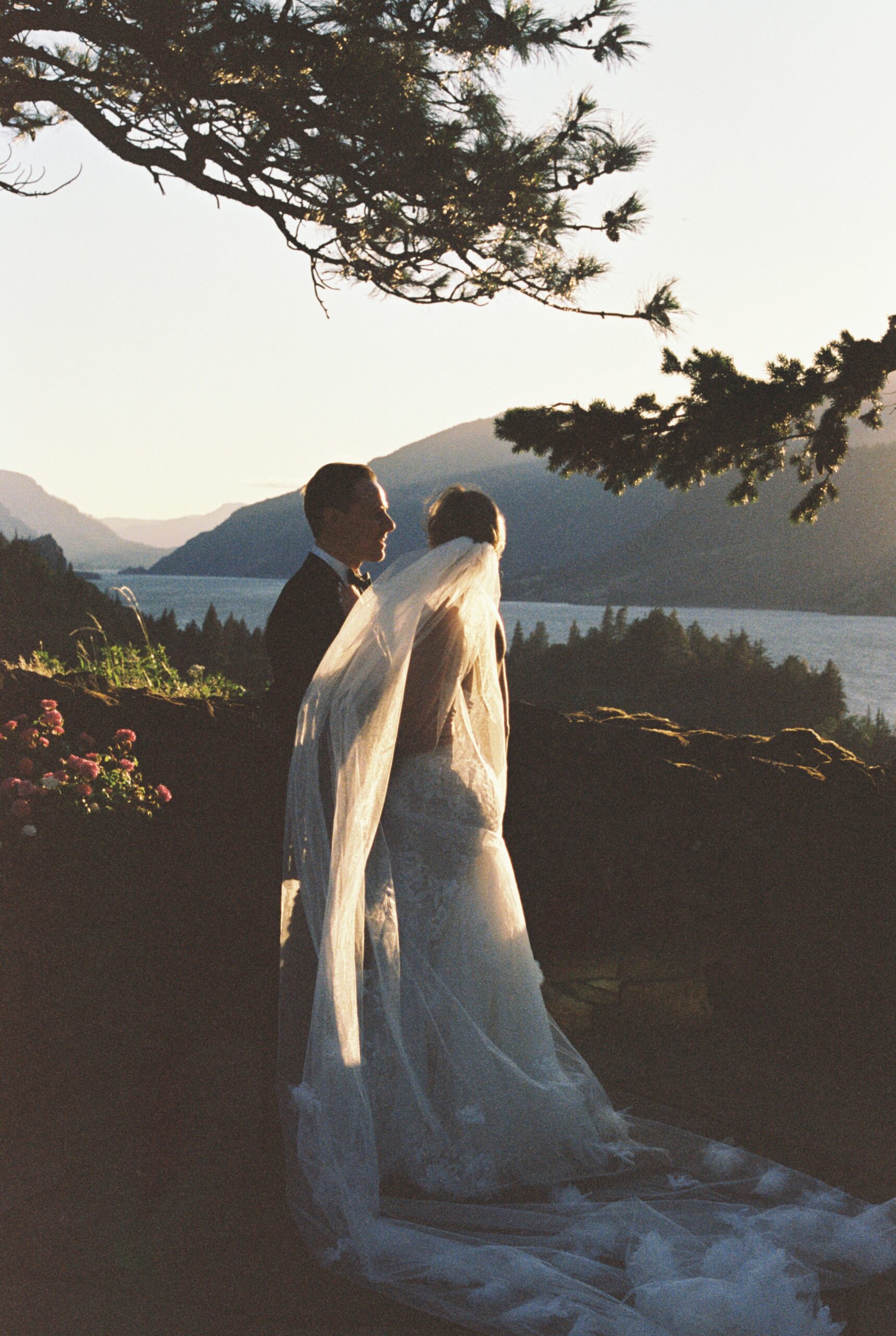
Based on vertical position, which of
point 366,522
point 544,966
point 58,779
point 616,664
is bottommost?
point 544,966

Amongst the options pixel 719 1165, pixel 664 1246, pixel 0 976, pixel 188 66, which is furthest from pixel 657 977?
pixel 188 66

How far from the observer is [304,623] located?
10.3 feet

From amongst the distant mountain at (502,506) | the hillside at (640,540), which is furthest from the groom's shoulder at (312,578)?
the distant mountain at (502,506)

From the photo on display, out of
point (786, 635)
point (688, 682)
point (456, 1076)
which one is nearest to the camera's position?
point (456, 1076)

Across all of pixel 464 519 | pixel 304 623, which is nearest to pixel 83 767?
pixel 304 623

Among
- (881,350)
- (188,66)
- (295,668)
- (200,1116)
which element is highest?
(188,66)

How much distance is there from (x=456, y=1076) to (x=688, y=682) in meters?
9.12

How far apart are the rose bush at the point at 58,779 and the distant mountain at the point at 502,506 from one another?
8692cm

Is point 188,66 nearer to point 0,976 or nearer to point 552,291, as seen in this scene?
point 552,291

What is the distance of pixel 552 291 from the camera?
22.6 feet

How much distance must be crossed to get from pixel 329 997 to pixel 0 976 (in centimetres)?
145

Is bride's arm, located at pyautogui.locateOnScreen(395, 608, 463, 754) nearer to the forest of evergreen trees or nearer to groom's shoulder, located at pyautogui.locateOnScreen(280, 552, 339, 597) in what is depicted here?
groom's shoulder, located at pyautogui.locateOnScreen(280, 552, 339, 597)

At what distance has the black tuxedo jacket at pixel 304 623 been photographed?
3.15 meters

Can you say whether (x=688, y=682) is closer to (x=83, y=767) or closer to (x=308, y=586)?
(x=83, y=767)
